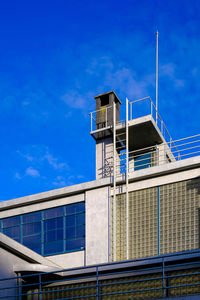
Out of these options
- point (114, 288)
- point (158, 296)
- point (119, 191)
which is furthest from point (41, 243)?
point (158, 296)

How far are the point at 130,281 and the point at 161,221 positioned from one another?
7035 millimetres

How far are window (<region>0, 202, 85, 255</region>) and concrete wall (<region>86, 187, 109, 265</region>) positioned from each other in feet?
1.20

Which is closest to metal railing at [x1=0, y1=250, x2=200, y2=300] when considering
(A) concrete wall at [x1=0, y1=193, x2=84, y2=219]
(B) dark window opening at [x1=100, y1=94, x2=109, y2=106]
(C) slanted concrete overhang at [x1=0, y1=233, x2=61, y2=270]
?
(C) slanted concrete overhang at [x1=0, y1=233, x2=61, y2=270]

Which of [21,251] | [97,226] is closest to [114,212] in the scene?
[97,226]

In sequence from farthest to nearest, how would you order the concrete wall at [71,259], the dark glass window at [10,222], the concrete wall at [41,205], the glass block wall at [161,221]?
the dark glass window at [10,222] < the concrete wall at [41,205] < the concrete wall at [71,259] < the glass block wall at [161,221]

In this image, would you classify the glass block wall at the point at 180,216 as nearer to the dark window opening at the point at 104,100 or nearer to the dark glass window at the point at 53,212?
the dark glass window at the point at 53,212

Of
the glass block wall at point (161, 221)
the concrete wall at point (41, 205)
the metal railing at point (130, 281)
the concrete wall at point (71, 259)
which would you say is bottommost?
the metal railing at point (130, 281)

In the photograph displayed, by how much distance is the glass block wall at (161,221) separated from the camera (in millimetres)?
20438

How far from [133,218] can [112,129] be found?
16.4 ft

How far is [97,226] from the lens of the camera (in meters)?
22.2

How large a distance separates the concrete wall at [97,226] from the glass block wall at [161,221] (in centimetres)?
44

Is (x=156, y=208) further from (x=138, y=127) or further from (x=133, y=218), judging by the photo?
(x=138, y=127)

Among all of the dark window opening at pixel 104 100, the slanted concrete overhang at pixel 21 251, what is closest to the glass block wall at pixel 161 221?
the slanted concrete overhang at pixel 21 251

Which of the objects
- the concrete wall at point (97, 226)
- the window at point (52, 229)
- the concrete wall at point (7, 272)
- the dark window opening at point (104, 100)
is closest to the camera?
the concrete wall at point (7, 272)
